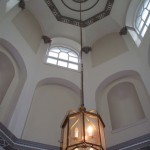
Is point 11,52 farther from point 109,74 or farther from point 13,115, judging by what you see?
point 109,74

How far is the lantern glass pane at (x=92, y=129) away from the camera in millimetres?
2875

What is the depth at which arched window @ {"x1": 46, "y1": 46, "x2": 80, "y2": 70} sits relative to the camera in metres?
8.58

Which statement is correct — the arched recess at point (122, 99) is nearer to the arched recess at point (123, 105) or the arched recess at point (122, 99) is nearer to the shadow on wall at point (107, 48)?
the arched recess at point (123, 105)

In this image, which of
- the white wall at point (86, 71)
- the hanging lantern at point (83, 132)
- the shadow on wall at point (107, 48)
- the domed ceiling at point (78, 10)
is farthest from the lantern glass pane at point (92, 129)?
the domed ceiling at point (78, 10)

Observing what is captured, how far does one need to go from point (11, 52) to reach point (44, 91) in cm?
176

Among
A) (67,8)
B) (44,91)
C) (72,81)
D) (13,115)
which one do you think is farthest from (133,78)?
(67,8)

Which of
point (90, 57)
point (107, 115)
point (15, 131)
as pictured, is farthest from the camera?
point (90, 57)

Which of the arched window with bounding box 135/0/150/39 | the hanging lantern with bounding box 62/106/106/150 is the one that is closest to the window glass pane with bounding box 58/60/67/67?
the arched window with bounding box 135/0/150/39

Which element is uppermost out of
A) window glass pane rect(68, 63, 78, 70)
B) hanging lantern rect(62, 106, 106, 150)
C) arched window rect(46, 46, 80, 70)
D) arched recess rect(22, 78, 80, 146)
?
arched window rect(46, 46, 80, 70)

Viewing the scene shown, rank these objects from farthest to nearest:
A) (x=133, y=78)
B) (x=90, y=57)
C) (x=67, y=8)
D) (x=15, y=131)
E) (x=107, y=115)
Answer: (x=67, y=8), (x=90, y=57), (x=133, y=78), (x=107, y=115), (x=15, y=131)

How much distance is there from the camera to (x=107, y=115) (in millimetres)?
6758

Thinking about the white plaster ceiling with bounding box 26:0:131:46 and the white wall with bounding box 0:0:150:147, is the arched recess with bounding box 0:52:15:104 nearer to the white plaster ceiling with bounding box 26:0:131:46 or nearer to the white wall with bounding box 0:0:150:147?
the white wall with bounding box 0:0:150:147

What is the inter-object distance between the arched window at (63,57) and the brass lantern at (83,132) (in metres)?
5.38

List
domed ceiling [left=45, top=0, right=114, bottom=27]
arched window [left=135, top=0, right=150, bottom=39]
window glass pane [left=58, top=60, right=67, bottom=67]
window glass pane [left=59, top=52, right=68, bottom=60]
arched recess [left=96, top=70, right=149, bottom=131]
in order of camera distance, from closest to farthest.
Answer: arched recess [left=96, top=70, right=149, bottom=131] < arched window [left=135, top=0, right=150, bottom=39] < window glass pane [left=58, top=60, right=67, bottom=67] < window glass pane [left=59, top=52, right=68, bottom=60] < domed ceiling [left=45, top=0, right=114, bottom=27]
